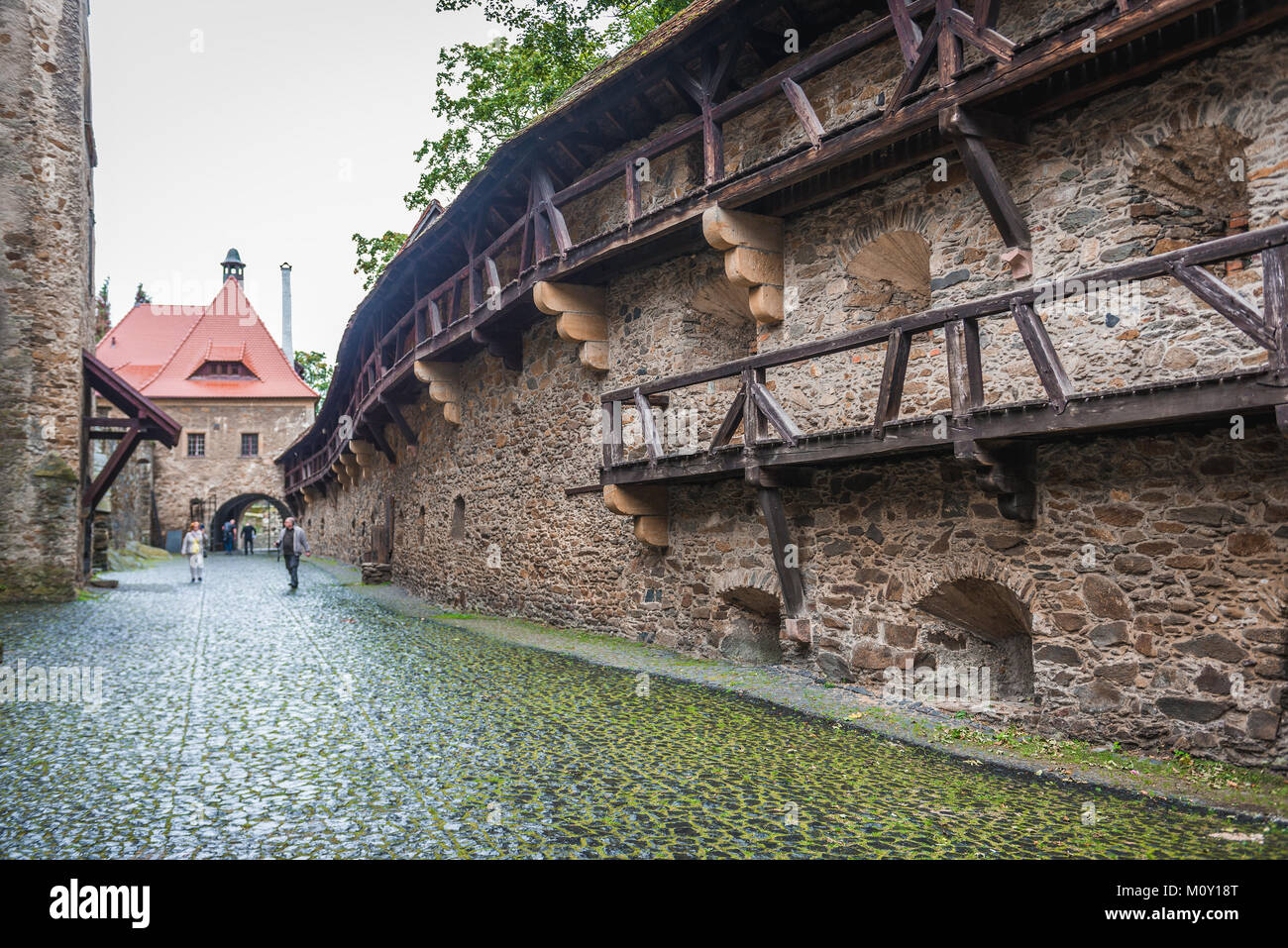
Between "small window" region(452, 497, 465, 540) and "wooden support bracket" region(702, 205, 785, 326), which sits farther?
"small window" region(452, 497, 465, 540)

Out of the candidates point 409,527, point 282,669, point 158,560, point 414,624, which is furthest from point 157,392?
point 282,669

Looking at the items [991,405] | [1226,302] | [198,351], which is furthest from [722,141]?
[198,351]

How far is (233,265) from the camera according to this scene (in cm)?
5634

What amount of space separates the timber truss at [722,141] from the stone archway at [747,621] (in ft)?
8.65

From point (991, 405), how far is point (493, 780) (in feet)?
12.2

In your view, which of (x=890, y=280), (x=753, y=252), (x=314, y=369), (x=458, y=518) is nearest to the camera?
(x=890, y=280)

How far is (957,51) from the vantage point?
6602mm

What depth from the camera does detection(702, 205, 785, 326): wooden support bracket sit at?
8.48 meters

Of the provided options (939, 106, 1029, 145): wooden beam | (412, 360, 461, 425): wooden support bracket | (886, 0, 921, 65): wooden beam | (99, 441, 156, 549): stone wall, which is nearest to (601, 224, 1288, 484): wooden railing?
(939, 106, 1029, 145): wooden beam

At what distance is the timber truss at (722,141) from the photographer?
5992 mm

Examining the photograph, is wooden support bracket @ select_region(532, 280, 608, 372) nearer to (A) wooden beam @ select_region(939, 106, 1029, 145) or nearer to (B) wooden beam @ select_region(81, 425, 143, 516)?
(A) wooden beam @ select_region(939, 106, 1029, 145)

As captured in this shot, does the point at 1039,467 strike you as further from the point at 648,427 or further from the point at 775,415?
the point at 648,427

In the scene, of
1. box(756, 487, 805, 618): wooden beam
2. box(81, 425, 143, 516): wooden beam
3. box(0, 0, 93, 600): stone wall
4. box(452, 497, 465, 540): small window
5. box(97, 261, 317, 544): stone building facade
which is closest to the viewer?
box(756, 487, 805, 618): wooden beam

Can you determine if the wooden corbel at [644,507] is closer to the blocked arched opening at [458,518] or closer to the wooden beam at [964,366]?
the wooden beam at [964,366]
